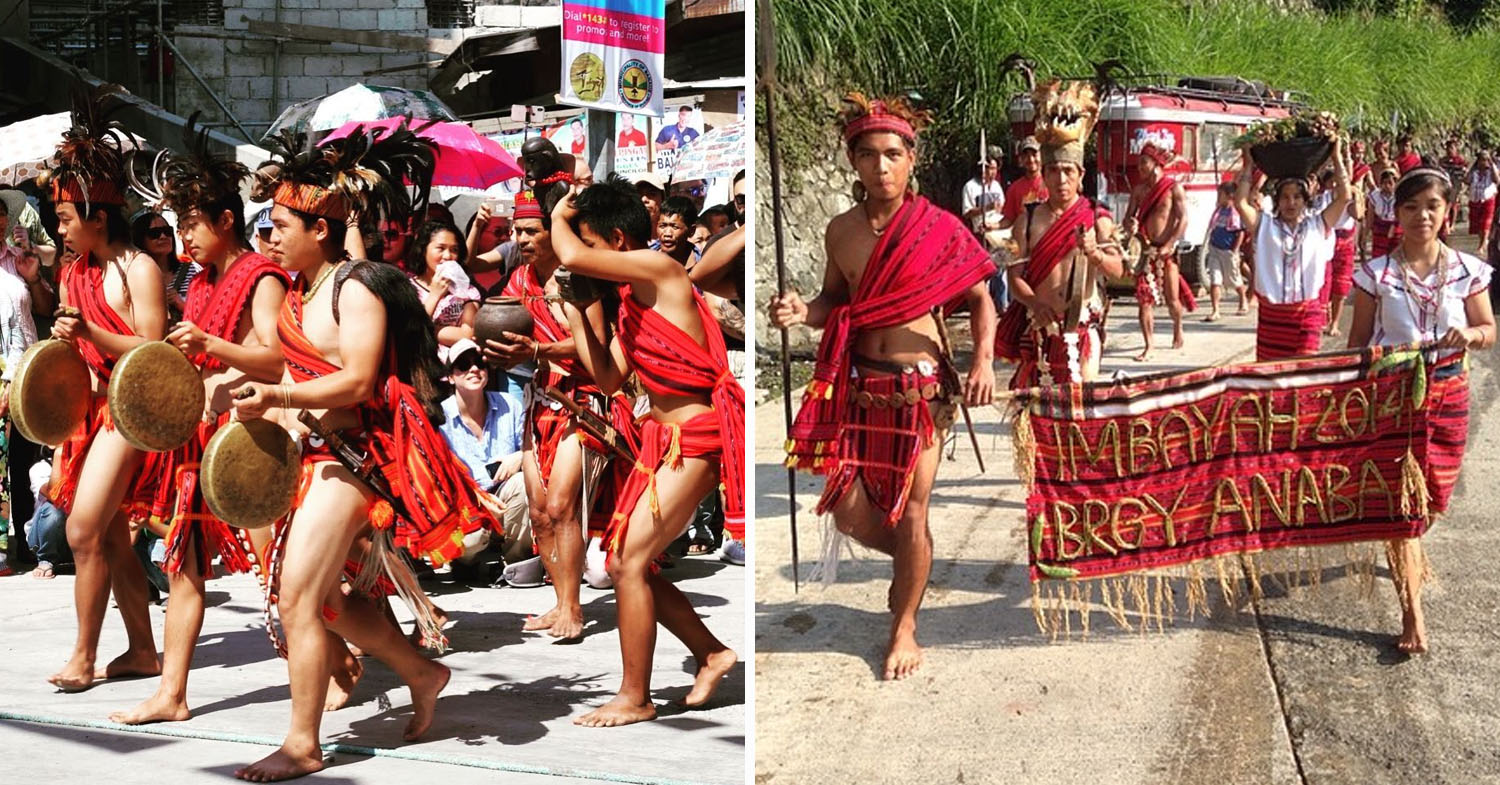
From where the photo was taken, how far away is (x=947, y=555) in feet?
24.3

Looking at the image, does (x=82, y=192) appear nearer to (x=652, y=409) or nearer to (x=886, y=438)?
(x=652, y=409)

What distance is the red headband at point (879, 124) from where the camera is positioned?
553 centimetres

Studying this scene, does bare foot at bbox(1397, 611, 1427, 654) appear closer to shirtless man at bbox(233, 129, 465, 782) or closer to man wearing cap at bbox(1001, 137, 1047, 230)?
man wearing cap at bbox(1001, 137, 1047, 230)

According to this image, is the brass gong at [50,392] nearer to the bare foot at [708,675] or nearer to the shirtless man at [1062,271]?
the bare foot at [708,675]

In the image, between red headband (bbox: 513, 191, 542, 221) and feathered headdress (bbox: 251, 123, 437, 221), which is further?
red headband (bbox: 513, 191, 542, 221)

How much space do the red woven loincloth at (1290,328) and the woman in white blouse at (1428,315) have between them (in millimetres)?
1518

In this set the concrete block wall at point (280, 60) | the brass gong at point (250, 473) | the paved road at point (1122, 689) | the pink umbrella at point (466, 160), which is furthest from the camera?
the concrete block wall at point (280, 60)

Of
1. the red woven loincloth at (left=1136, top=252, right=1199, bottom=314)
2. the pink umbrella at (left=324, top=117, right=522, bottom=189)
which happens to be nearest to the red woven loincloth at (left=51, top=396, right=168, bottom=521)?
the pink umbrella at (left=324, top=117, right=522, bottom=189)

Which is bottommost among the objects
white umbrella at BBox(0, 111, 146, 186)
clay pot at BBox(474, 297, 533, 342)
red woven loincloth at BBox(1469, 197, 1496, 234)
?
clay pot at BBox(474, 297, 533, 342)

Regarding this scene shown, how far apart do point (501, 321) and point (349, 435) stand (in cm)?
137

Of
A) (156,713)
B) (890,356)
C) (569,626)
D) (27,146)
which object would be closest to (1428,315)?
(890,356)

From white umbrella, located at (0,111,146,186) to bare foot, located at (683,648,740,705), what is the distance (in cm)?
759

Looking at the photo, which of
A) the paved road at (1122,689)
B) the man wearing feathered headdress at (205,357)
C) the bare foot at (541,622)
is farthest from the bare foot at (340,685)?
the paved road at (1122,689)

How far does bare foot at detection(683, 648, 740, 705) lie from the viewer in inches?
219
